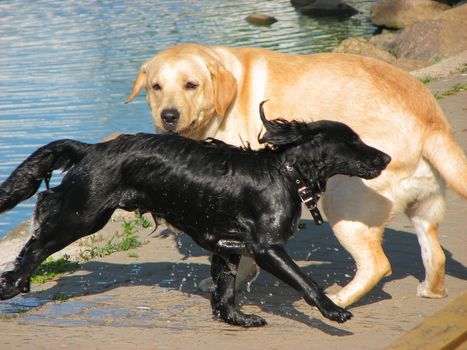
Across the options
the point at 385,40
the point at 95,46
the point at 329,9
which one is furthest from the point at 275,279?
the point at 329,9

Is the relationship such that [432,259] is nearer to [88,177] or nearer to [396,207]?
[396,207]

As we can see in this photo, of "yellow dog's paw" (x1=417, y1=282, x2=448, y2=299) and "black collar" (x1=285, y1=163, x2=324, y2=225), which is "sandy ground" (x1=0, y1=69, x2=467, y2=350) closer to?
"yellow dog's paw" (x1=417, y1=282, x2=448, y2=299)

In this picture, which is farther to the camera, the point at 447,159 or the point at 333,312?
the point at 447,159

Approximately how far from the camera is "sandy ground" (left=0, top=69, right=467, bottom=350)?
16.0 ft

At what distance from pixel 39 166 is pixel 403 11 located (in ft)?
61.5

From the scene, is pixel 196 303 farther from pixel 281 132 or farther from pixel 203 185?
pixel 281 132

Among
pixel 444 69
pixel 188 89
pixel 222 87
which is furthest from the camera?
pixel 444 69

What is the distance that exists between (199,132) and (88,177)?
4.10 feet

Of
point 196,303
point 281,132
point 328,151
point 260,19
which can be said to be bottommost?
point 260,19

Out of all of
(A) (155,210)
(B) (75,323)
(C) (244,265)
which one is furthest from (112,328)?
(C) (244,265)

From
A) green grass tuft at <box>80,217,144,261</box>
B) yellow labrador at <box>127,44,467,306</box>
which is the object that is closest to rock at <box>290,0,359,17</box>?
green grass tuft at <box>80,217,144,261</box>

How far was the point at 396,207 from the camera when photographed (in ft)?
18.2

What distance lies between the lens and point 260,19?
23.9 m

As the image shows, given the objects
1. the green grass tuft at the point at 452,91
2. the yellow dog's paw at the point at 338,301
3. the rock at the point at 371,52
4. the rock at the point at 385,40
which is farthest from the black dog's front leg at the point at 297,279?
the rock at the point at 385,40
